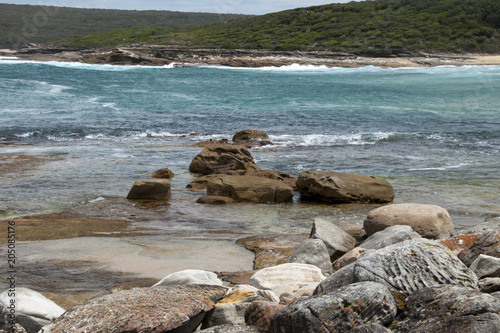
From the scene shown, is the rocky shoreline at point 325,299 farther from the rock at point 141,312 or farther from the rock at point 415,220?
the rock at point 415,220

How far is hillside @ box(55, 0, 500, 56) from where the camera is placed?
7594 cm

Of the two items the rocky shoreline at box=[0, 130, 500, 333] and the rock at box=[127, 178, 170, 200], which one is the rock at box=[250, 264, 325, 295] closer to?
the rocky shoreline at box=[0, 130, 500, 333]

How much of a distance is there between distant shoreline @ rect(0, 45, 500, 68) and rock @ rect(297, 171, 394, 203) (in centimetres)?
6111

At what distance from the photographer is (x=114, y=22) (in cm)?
14525

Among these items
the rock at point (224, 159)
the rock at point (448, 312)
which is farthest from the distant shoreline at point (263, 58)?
the rock at point (448, 312)

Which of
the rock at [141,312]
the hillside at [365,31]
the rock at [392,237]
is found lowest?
the rock at [392,237]

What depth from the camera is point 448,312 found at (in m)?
3.38

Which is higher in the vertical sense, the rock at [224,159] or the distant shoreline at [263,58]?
the distant shoreline at [263,58]

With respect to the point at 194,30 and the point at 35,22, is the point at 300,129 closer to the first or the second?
the point at 194,30

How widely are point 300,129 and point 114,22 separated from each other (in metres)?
134

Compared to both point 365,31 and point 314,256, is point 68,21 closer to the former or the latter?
point 365,31

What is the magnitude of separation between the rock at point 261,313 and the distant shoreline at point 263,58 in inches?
2712

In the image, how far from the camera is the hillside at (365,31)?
7594 cm

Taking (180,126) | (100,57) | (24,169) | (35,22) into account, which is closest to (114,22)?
(35,22)
